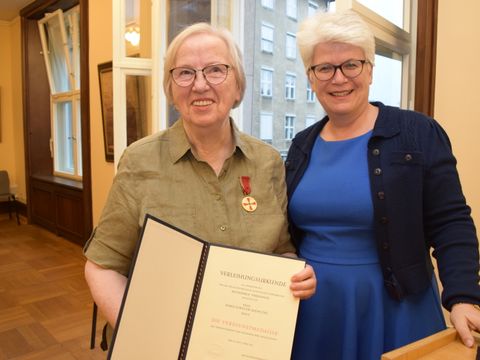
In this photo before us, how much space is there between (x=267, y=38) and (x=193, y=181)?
365cm

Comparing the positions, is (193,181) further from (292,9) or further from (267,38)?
(292,9)

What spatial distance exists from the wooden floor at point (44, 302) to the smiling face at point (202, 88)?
223 centimetres

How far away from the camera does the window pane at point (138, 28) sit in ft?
11.0

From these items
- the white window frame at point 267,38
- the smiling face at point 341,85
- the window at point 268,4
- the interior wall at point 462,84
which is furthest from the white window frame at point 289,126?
the smiling face at point 341,85

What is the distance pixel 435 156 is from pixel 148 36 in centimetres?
272

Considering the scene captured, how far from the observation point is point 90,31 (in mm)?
4730

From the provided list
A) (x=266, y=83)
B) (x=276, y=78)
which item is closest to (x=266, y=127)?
(x=266, y=83)

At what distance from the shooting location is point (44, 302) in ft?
12.6

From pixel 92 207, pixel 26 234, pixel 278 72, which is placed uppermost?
pixel 278 72

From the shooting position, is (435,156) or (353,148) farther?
(353,148)

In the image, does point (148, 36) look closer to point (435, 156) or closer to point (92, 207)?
point (92, 207)

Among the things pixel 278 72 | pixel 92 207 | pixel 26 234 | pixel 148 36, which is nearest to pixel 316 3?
pixel 278 72

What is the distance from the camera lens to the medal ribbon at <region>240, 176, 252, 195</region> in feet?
4.20

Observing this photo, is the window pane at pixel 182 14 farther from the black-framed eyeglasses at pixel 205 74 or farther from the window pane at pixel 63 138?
the window pane at pixel 63 138
